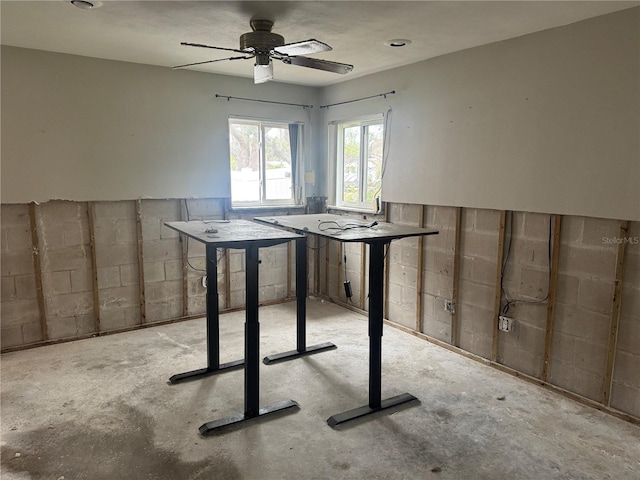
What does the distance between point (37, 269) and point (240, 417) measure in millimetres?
2526

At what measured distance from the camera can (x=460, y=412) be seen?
300cm

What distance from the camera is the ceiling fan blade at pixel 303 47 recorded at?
265cm

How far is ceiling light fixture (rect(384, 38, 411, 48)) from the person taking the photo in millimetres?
3511

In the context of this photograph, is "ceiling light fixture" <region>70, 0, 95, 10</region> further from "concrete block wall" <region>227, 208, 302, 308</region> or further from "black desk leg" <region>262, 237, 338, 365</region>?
"concrete block wall" <region>227, 208, 302, 308</region>

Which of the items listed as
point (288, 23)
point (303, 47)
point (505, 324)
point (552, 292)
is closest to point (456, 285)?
point (505, 324)

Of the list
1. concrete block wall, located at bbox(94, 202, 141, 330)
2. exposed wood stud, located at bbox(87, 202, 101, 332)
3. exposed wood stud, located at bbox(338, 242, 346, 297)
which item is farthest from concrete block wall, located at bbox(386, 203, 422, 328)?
exposed wood stud, located at bbox(87, 202, 101, 332)

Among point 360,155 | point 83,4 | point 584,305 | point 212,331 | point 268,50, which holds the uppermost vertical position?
point 83,4

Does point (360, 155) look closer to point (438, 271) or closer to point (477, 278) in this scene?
point (438, 271)

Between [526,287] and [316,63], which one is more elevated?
[316,63]

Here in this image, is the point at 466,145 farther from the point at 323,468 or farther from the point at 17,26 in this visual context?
the point at 17,26

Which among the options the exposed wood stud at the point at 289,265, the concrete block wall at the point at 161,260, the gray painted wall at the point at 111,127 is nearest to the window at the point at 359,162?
the exposed wood stud at the point at 289,265

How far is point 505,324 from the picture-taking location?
3576mm

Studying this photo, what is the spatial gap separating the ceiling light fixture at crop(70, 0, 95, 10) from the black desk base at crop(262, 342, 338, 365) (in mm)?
2887

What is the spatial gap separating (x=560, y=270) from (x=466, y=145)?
1299 mm
